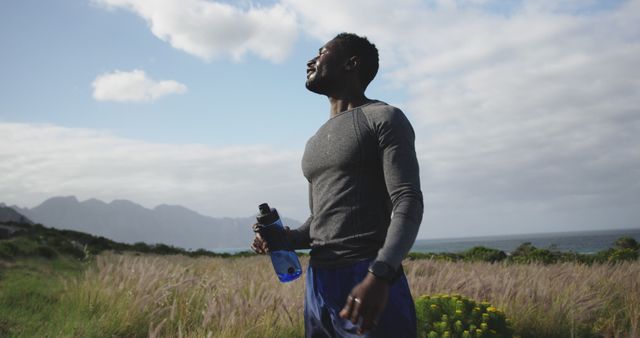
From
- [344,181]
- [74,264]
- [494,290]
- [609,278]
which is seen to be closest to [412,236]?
[344,181]

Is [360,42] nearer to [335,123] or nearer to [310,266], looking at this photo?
[335,123]

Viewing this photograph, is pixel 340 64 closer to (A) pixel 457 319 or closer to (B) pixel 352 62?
(B) pixel 352 62

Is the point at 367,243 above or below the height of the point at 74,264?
above

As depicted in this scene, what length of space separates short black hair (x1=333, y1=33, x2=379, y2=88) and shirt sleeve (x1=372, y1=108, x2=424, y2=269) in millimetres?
467

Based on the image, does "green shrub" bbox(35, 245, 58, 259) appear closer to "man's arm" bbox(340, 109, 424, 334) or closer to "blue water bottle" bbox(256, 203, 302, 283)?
"blue water bottle" bbox(256, 203, 302, 283)

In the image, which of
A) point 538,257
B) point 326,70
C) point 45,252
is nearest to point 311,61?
point 326,70

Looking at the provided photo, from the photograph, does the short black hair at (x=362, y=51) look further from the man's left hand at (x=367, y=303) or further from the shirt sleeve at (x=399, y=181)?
the man's left hand at (x=367, y=303)

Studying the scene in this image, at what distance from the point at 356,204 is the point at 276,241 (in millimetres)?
570

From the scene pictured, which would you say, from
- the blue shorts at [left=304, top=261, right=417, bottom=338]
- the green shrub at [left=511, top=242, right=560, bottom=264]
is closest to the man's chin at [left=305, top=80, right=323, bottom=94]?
the blue shorts at [left=304, top=261, right=417, bottom=338]

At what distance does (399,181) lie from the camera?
197 centimetres

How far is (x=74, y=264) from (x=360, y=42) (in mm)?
14956

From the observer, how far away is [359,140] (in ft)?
7.07

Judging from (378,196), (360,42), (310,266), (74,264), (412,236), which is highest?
(360,42)

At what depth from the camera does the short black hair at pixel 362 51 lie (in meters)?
2.46
